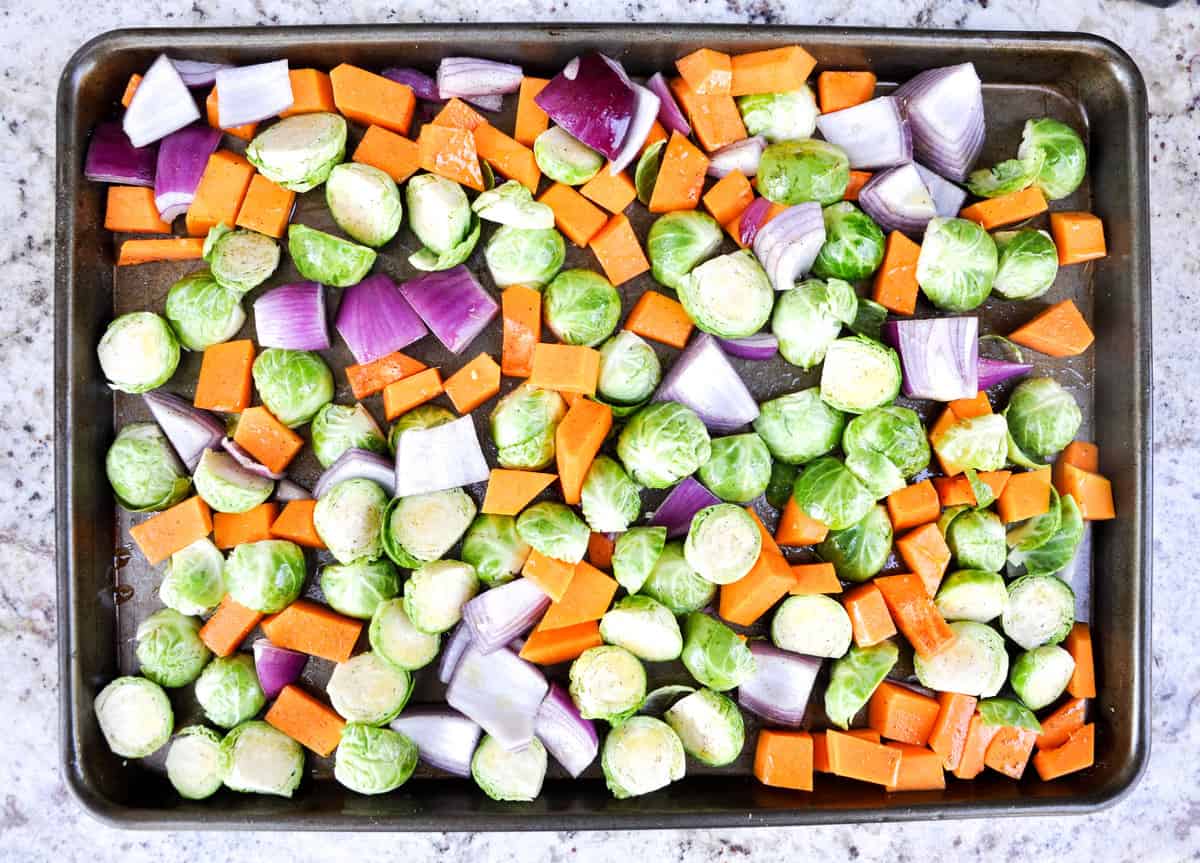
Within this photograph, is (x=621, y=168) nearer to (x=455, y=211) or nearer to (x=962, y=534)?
(x=455, y=211)

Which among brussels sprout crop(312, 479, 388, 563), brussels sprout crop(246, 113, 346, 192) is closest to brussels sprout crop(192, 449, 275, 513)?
brussels sprout crop(312, 479, 388, 563)

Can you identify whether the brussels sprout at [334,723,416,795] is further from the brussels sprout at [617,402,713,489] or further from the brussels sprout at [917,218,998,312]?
the brussels sprout at [917,218,998,312]

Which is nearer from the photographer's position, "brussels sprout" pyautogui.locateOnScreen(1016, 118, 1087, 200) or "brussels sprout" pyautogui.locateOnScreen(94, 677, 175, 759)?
"brussels sprout" pyautogui.locateOnScreen(94, 677, 175, 759)

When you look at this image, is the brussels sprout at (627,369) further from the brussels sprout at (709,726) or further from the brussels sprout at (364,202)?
the brussels sprout at (709,726)

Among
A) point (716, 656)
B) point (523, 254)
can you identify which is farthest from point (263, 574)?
point (716, 656)

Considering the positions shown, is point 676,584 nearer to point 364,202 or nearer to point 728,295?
point 728,295

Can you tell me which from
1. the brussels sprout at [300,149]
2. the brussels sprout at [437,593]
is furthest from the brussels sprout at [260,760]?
the brussels sprout at [300,149]
